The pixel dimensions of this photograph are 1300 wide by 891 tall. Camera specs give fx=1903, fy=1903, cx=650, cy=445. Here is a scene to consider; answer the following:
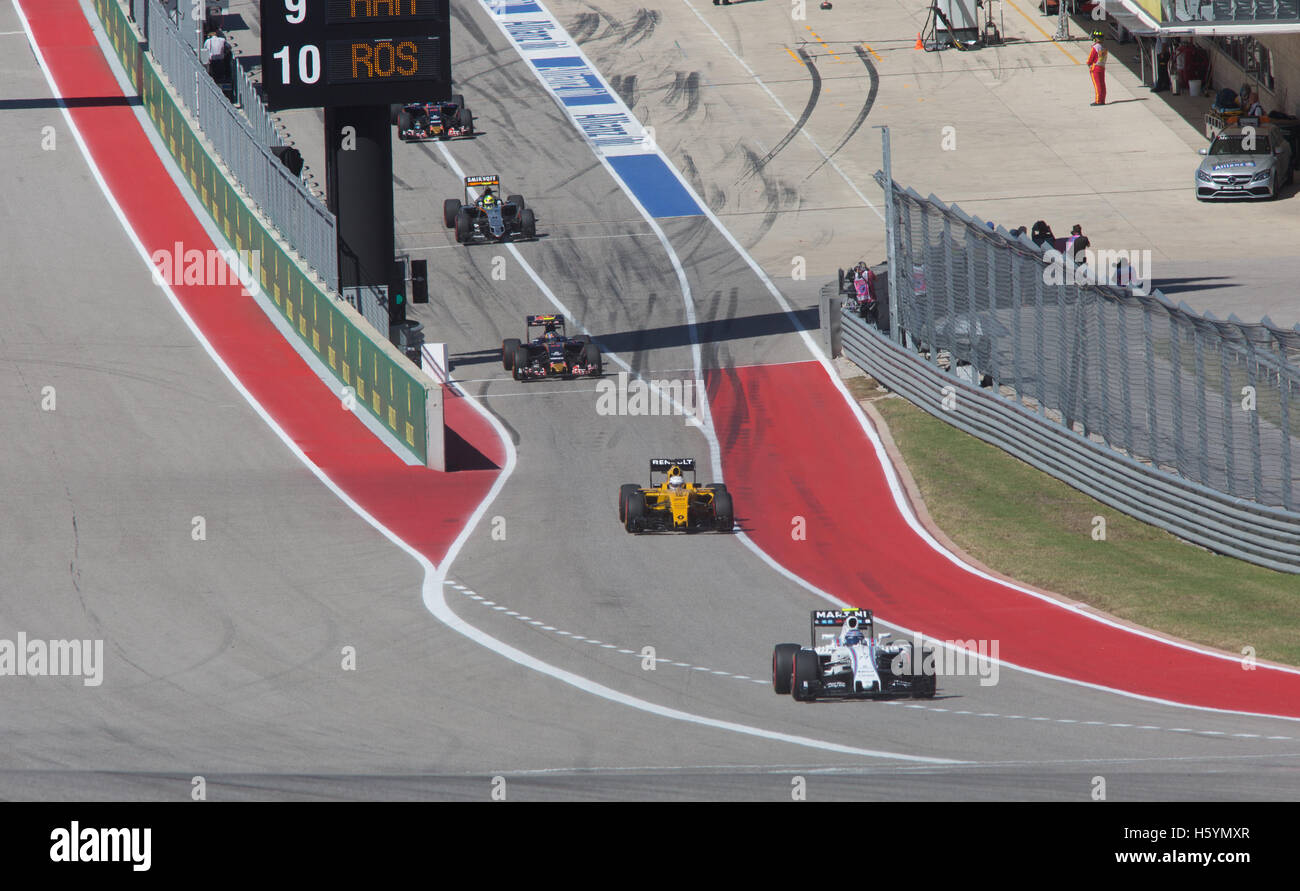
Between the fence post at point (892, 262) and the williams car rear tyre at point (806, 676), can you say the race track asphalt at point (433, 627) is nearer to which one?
the williams car rear tyre at point (806, 676)

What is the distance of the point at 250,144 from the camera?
37.7m

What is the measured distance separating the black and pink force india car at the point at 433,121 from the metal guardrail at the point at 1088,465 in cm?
1783

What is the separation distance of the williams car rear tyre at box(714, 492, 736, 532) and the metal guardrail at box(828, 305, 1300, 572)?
5369 mm

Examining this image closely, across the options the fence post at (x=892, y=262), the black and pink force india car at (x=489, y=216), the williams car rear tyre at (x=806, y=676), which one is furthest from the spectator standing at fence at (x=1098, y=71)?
the williams car rear tyre at (x=806, y=676)

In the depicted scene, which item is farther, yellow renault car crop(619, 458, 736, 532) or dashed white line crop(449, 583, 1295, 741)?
yellow renault car crop(619, 458, 736, 532)

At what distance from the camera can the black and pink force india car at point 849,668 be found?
17.2 m

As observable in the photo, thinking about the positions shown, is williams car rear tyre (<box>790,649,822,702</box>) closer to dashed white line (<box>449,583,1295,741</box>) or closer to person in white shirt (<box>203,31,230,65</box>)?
dashed white line (<box>449,583,1295,741</box>)

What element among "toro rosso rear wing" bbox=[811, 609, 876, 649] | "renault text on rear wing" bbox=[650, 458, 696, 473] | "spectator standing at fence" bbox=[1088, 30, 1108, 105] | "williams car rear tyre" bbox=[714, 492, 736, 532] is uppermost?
"spectator standing at fence" bbox=[1088, 30, 1108, 105]

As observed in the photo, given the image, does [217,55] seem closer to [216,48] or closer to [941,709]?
[216,48]

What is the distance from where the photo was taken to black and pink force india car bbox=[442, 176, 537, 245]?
137ft

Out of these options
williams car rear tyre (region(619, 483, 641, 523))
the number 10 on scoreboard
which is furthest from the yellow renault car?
the number 10 on scoreboard

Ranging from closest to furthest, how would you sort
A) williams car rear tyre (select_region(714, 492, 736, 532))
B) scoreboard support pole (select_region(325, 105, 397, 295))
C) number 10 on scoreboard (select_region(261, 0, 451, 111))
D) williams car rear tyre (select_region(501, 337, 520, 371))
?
williams car rear tyre (select_region(714, 492, 736, 532)) < number 10 on scoreboard (select_region(261, 0, 451, 111)) < scoreboard support pole (select_region(325, 105, 397, 295)) < williams car rear tyre (select_region(501, 337, 520, 371))

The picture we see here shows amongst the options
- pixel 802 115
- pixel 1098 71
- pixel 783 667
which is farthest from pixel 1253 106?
pixel 783 667
